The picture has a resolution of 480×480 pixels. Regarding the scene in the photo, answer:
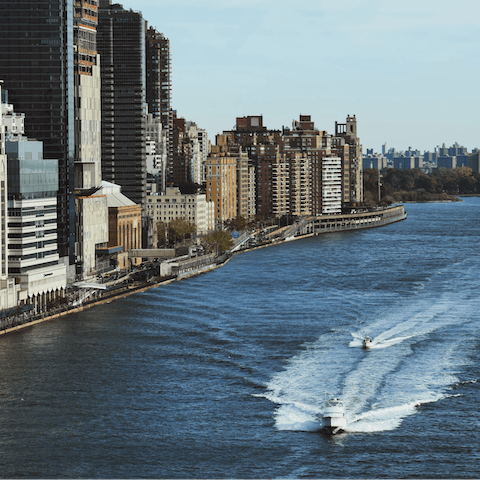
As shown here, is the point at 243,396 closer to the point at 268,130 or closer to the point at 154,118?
the point at 154,118

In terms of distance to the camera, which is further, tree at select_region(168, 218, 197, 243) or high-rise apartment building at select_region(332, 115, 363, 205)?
high-rise apartment building at select_region(332, 115, 363, 205)

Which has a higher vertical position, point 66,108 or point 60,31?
point 60,31

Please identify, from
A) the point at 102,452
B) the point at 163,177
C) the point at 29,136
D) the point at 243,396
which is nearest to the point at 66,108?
the point at 29,136

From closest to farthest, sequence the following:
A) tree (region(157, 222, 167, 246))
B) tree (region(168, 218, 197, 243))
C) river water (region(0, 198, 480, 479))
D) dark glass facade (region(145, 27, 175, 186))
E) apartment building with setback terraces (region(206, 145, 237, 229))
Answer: river water (region(0, 198, 480, 479)), tree (region(157, 222, 167, 246)), tree (region(168, 218, 197, 243)), apartment building with setback terraces (region(206, 145, 237, 229)), dark glass facade (region(145, 27, 175, 186))

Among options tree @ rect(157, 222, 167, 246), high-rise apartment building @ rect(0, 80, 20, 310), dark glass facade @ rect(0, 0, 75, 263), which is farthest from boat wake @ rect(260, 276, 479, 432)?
tree @ rect(157, 222, 167, 246)

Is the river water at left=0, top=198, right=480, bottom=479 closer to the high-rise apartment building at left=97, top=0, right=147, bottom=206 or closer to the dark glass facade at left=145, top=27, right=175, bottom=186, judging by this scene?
the high-rise apartment building at left=97, top=0, right=147, bottom=206

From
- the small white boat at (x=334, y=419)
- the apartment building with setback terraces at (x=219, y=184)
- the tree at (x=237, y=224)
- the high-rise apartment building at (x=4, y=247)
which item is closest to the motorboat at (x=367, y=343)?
the small white boat at (x=334, y=419)

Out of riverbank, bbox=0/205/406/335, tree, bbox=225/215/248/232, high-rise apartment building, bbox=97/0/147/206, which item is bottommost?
riverbank, bbox=0/205/406/335
